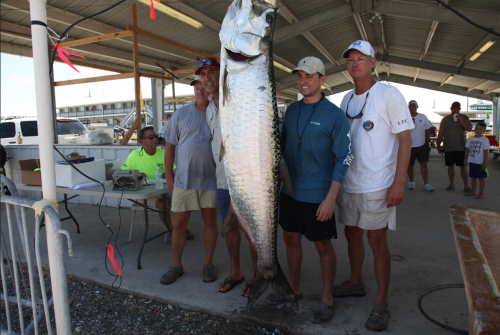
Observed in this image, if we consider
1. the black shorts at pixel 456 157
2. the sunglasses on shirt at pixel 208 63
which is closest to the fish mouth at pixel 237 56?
the sunglasses on shirt at pixel 208 63

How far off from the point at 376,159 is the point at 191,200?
1.75 m

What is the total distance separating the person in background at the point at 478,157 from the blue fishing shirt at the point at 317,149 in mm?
5630

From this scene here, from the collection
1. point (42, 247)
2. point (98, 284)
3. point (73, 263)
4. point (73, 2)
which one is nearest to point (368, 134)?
point (98, 284)

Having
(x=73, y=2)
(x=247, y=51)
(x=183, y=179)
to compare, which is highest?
(x=73, y=2)

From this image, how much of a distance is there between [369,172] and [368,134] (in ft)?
0.97

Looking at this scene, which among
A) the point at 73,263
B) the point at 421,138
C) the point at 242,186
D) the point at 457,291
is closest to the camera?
the point at 242,186

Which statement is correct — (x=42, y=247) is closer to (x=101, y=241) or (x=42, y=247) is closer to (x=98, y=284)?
(x=101, y=241)

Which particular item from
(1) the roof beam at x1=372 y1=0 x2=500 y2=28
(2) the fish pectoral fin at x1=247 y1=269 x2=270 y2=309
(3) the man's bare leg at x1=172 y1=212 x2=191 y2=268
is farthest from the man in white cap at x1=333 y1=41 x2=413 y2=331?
(1) the roof beam at x1=372 y1=0 x2=500 y2=28

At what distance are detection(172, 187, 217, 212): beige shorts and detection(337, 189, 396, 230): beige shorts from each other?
1.31 metres

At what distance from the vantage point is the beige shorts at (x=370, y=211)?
8.22 feet

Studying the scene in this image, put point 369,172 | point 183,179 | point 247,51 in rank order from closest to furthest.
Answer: point 247,51, point 369,172, point 183,179

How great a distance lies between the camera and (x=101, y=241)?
4.52 metres

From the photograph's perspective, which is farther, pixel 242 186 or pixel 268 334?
pixel 268 334

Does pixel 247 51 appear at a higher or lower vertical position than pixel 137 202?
higher
